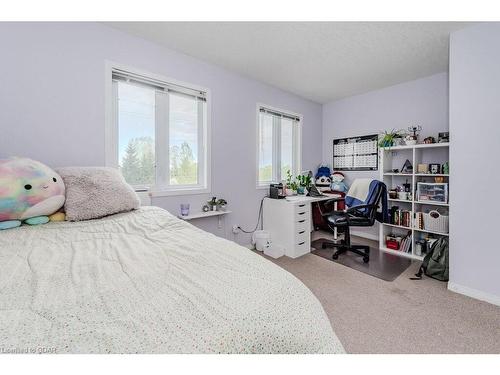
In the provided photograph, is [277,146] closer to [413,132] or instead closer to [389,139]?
[389,139]

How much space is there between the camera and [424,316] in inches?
67.7

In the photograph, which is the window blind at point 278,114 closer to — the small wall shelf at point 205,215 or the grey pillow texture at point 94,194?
the small wall shelf at point 205,215

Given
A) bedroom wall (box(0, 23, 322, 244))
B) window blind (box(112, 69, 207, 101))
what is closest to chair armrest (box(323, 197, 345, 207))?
bedroom wall (box(0, 23, 322, 244))

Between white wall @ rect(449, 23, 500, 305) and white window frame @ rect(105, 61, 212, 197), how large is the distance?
2484 millimetres

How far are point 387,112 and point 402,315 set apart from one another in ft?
9.98

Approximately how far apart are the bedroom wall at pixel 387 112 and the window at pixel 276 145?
79cm

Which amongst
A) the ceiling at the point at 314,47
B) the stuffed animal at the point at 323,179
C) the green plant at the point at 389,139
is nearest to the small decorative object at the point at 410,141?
the green plant at the point at 389,139

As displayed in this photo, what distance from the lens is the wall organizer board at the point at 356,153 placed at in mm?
3766

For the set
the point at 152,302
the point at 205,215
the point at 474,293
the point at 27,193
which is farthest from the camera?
the point at 205,215

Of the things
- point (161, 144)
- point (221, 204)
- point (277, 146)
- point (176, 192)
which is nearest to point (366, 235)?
point (277, 146)

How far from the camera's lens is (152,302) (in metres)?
0.60
